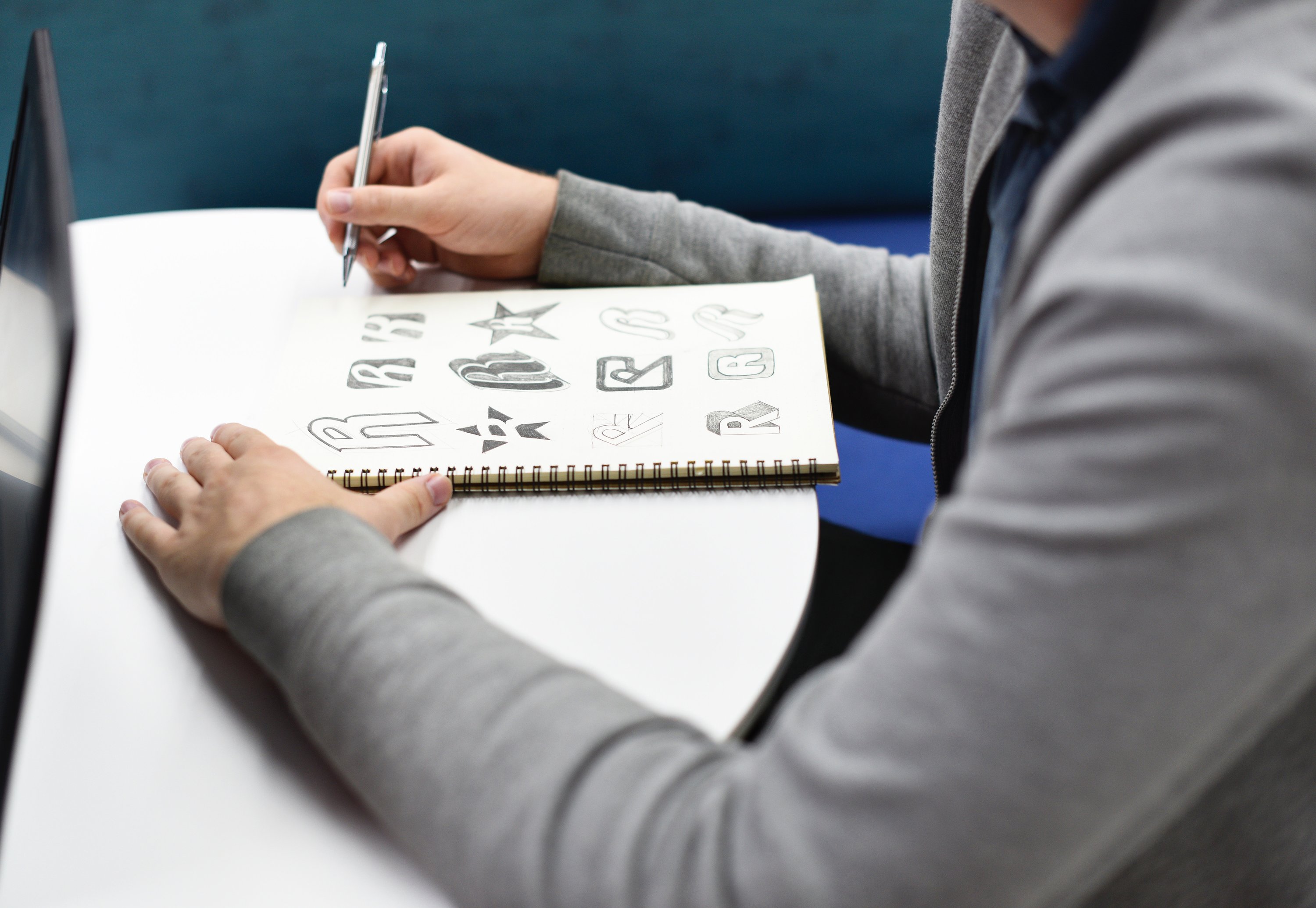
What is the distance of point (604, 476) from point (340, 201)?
328mm

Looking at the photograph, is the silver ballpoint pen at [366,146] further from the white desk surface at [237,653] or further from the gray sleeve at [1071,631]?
the gray sleeve at [1071,631]

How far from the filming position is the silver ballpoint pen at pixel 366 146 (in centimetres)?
72

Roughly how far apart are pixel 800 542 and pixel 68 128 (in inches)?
54.4

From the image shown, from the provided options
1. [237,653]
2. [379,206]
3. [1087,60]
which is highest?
[1087,60]

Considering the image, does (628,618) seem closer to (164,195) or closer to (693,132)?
(693,132)

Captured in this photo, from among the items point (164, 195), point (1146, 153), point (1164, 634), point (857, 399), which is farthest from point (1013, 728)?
point (164, 195)

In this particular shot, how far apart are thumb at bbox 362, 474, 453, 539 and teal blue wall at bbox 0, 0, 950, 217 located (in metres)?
1.05

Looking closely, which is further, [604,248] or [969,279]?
[604,248]

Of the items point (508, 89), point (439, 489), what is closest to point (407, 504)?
point (439, 489)

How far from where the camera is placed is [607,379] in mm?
621

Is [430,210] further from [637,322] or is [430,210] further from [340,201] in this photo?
[637,322]

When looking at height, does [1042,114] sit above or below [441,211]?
above

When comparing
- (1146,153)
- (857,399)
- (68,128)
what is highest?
(1146,153)

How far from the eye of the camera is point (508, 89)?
56.9 inches
